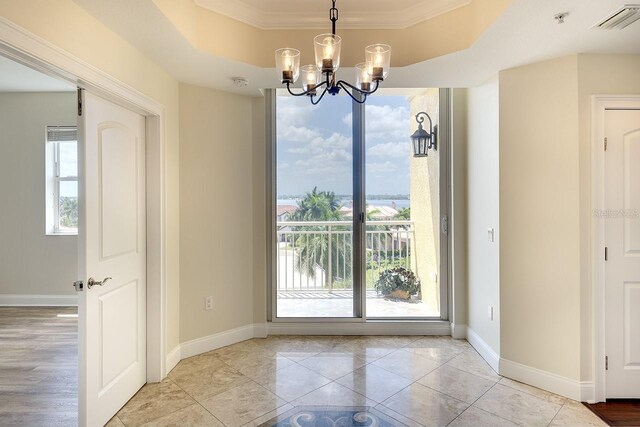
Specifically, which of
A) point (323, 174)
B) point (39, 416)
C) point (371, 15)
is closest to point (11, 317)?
point (39, 416)

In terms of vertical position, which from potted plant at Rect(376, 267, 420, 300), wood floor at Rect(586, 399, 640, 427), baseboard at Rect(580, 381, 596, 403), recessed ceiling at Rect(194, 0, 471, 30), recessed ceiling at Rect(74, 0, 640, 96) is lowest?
wood floor at Rect(586, 399, 640, 427)

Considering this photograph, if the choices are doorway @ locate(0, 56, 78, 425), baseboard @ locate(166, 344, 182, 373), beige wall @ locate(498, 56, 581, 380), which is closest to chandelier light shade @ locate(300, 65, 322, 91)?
beige wall @ locate(498, 56, 581, 380)

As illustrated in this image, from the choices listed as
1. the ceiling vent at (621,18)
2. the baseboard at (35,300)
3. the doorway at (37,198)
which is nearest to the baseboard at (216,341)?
the doorway at (37,198)

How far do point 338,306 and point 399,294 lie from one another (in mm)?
708

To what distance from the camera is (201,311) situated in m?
3.16

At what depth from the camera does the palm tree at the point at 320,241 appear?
3.67m

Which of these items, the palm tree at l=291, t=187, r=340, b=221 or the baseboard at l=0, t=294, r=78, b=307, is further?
the baseboard at l=0, t=294, r=78, b=307

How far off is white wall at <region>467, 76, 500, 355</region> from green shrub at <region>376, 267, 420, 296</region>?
1.98 ft

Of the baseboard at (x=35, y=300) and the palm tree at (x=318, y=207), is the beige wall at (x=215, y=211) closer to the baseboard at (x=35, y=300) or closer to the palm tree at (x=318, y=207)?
the palm tree at (x=318, y=207)

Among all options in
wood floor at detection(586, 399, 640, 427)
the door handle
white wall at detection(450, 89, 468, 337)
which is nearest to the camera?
the door handle

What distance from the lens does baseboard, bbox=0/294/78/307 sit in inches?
178

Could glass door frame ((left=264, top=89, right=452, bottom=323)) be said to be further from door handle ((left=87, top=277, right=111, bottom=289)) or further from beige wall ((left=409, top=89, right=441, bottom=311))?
door handle ((left=87, top=277, right=111, bottom=289))

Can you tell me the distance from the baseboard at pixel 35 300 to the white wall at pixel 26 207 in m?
0.05

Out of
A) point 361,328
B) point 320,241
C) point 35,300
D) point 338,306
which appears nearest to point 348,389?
point 361,328
